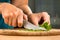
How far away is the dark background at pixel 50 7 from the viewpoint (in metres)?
2.14

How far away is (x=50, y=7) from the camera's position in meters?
2.20

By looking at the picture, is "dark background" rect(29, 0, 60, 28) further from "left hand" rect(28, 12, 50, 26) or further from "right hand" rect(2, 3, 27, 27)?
"right hand" rect(2, 3, 27, 27)

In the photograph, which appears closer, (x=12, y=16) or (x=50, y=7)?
(x=12, y=16)

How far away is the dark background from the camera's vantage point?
84.4 inches

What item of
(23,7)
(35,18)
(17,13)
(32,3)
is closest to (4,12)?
(17,13)

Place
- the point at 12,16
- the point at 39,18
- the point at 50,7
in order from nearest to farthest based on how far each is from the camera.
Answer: the point at 12,16 → the point at 39,18 → the point at 50,7

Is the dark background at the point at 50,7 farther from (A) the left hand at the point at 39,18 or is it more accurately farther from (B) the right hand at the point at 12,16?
(B) the right hand at the point at 12,16

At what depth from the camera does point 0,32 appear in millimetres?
420

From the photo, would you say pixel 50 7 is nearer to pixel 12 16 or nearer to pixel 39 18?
pixel 39 18

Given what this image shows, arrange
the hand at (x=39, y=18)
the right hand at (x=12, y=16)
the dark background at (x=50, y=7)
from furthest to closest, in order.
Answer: the dark background at (x=50, y=7) → the hand at (x=39, y=18) → the right hand at (x=12, y=16)

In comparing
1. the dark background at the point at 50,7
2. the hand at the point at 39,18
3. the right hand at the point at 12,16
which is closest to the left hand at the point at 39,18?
the hand at the point at 39,18

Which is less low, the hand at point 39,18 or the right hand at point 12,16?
the right hand at point 12,16

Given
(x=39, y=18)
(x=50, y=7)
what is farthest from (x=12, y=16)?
(x=50, y=7)

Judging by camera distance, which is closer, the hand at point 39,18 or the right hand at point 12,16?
the right hand at point 12,16
